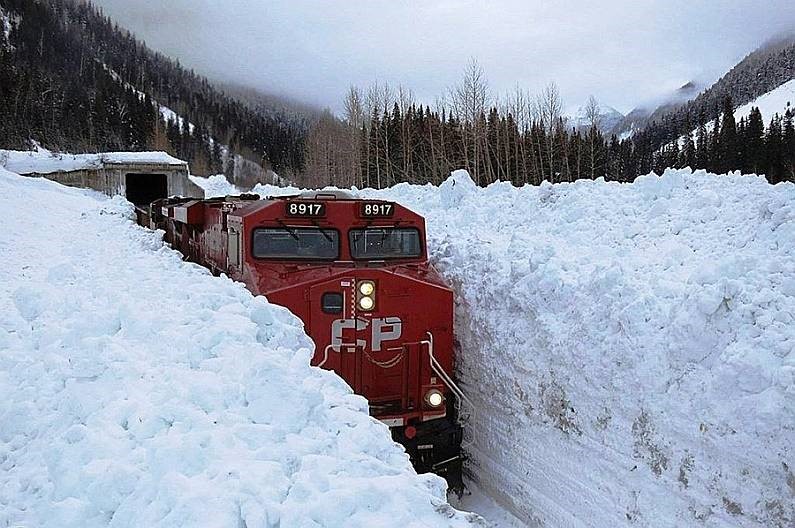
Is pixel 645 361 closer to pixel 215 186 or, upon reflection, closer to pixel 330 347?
pixel 330 347

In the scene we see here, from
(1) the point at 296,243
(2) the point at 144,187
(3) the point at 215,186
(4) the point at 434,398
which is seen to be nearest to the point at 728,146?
(3) the point at 215,186

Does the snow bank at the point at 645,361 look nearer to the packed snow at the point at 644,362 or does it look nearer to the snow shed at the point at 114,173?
the packed snow at the point at 644,362

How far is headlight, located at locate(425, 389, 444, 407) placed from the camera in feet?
22.6

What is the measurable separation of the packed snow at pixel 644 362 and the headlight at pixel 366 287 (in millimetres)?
2072

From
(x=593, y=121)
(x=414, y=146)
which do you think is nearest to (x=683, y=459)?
(x=414, y=146)

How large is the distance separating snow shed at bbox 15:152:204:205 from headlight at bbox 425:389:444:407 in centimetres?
3280

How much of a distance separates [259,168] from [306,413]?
3679 inches

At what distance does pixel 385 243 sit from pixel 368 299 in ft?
3.87

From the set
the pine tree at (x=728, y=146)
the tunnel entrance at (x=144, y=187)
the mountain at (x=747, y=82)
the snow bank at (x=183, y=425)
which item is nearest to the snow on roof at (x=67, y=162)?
the tunnel entrance at (x=144, y=187)

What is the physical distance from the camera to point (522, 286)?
7.65 metres

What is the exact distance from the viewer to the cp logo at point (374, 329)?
658 centimetres

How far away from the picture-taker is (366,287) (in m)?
6.64

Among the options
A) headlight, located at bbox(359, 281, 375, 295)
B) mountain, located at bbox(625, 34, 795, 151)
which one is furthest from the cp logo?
mountain, located at bbox(625, 34, 795, 151)

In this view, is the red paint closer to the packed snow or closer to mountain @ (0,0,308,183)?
the packed snow
